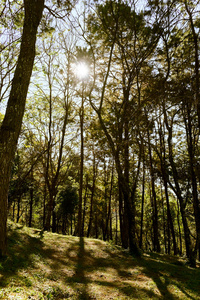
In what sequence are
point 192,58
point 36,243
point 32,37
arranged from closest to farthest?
point 32,37, point 36,243, point 192,58

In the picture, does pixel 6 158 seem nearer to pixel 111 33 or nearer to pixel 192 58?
pixel 111 33

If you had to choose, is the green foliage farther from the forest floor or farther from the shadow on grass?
the shadow on grass

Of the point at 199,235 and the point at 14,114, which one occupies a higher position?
the point at 14,114

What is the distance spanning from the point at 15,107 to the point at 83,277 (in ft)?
17.2

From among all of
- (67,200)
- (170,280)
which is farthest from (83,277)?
(67,200)

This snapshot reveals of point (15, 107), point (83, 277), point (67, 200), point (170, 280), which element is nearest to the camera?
point (15, 107)

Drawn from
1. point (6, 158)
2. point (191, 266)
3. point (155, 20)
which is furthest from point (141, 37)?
point (191, 266)

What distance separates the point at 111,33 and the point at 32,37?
6148 mm

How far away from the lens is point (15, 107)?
5020mm

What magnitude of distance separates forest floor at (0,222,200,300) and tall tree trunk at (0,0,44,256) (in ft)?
3.57

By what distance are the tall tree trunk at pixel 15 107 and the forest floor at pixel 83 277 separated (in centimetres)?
109

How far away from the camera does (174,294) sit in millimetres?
5043

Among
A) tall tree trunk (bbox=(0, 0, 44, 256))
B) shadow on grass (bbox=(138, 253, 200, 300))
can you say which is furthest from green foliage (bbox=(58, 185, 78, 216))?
tall tree trunk (bbox=(0, 0, 44, 256))

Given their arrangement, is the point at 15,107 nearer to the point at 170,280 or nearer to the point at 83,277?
the point at 83,277
